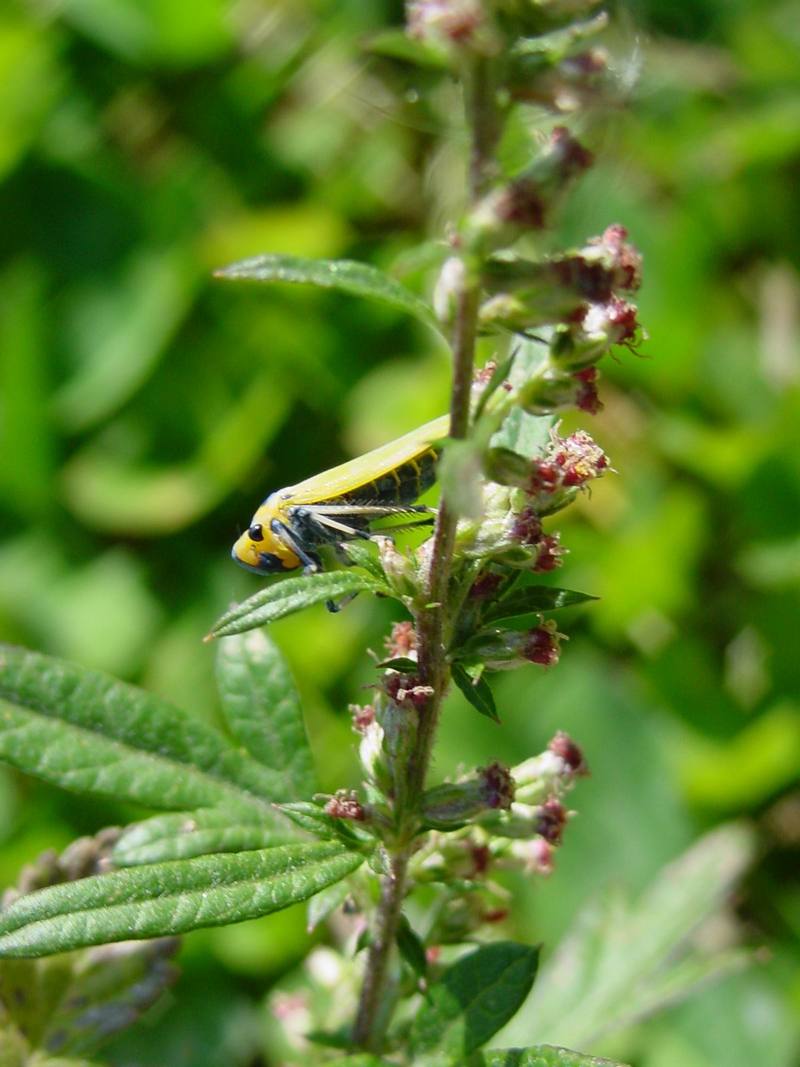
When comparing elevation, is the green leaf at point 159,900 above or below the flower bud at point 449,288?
below

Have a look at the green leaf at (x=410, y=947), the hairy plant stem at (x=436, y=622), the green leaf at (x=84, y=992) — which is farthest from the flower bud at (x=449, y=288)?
the green leaf at (x=84, y=992)

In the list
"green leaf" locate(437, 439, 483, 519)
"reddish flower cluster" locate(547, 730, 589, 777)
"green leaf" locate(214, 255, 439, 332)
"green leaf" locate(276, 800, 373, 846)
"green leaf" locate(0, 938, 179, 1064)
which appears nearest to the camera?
"green leaf" locate(437, 439, 483, 519)

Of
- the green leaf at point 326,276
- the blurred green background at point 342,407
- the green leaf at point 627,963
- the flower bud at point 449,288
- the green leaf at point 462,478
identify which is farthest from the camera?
the blurred green background at point 342,407

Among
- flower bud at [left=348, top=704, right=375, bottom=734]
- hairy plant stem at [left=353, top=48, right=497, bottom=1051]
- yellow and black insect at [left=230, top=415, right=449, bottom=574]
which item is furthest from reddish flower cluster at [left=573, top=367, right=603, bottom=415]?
flower bud at [left=348, top=704, right=375, bottom=734]

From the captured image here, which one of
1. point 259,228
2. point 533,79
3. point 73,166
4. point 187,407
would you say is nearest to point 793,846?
point 187,407

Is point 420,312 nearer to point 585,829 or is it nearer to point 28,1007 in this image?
point 28,1007

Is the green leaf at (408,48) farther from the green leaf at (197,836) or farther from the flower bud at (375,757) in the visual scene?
the green leaf at (197,836)

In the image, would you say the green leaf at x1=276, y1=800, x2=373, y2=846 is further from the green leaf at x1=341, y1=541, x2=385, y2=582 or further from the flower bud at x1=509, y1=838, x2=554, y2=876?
the flower bud at x1=509, y1=838, x2=554, y2=876
